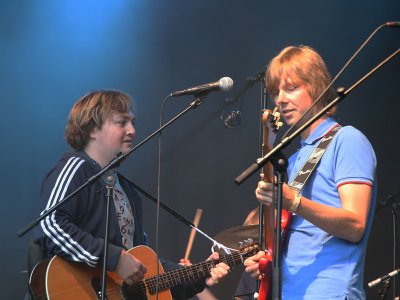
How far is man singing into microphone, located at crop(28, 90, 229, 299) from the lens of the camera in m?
3.04

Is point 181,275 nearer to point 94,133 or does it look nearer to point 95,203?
point 95,203

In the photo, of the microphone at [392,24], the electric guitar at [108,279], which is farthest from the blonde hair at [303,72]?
the electric guitar at [108,279]

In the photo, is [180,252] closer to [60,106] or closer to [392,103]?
[60,106]

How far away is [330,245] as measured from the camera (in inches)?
84.5

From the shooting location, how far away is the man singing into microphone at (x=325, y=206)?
6.72 ft

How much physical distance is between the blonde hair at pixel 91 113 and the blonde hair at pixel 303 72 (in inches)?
48.6

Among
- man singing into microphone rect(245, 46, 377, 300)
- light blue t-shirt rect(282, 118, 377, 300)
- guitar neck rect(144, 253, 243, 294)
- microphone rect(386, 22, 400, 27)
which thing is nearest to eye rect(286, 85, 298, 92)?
man singing into microphone rect(245, 46, 377, 300)

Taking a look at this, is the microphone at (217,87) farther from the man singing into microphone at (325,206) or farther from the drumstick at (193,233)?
the drumstick at (193,233)

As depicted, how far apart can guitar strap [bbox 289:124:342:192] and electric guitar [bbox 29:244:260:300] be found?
0.93 metres

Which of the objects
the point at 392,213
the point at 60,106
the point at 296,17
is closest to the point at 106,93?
the point at 60,106

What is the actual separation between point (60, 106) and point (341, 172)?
297 cm

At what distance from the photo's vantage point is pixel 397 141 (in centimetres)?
511

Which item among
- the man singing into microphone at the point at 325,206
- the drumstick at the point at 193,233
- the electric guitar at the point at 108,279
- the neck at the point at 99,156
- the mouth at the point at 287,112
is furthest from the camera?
the drumstick at the point at 193,233

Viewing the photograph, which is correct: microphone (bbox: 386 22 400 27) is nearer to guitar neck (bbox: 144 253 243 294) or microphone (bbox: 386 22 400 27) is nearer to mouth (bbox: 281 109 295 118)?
mouth (bbox: 281 109 295 118)
